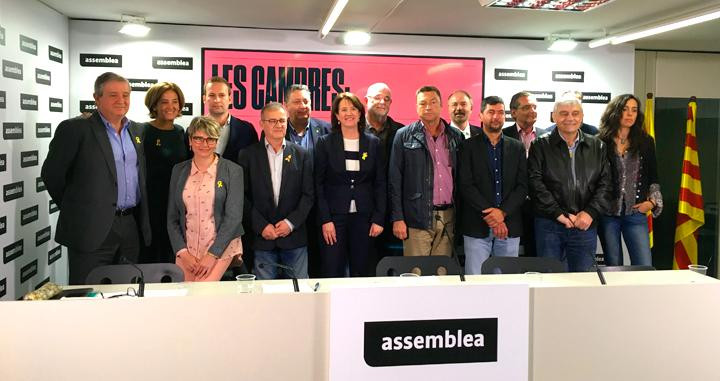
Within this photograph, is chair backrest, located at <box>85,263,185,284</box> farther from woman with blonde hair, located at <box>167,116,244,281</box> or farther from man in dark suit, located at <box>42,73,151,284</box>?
man in dark suit, located at <box>42,73,151,284</box>

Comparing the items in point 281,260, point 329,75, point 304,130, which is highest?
point 329,75

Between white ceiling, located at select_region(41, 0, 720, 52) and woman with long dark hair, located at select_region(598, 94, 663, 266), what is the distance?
32.7 inches

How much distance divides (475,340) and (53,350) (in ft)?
4.34

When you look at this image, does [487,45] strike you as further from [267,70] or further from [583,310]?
[583,310]

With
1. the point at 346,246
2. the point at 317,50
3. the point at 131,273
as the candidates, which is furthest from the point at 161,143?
the point at 317,50

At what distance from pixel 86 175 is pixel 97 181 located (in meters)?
0.08

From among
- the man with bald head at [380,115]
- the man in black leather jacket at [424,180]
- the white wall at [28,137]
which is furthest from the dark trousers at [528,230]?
the white wall at [28,137]

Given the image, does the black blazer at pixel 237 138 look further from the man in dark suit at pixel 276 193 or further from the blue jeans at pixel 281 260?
the blue jeans at pixel 281 260

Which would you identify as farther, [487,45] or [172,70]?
[487,45]

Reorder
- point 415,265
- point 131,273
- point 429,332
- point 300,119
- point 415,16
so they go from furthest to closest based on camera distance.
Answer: point 415,16
point 300,119
point 415,265
point 131,273
point 429,332

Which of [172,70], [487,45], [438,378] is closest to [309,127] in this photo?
[172,70]

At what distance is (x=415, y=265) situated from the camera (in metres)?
3.32

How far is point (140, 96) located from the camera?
19.9ft

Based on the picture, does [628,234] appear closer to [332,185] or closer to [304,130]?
[332,185]
